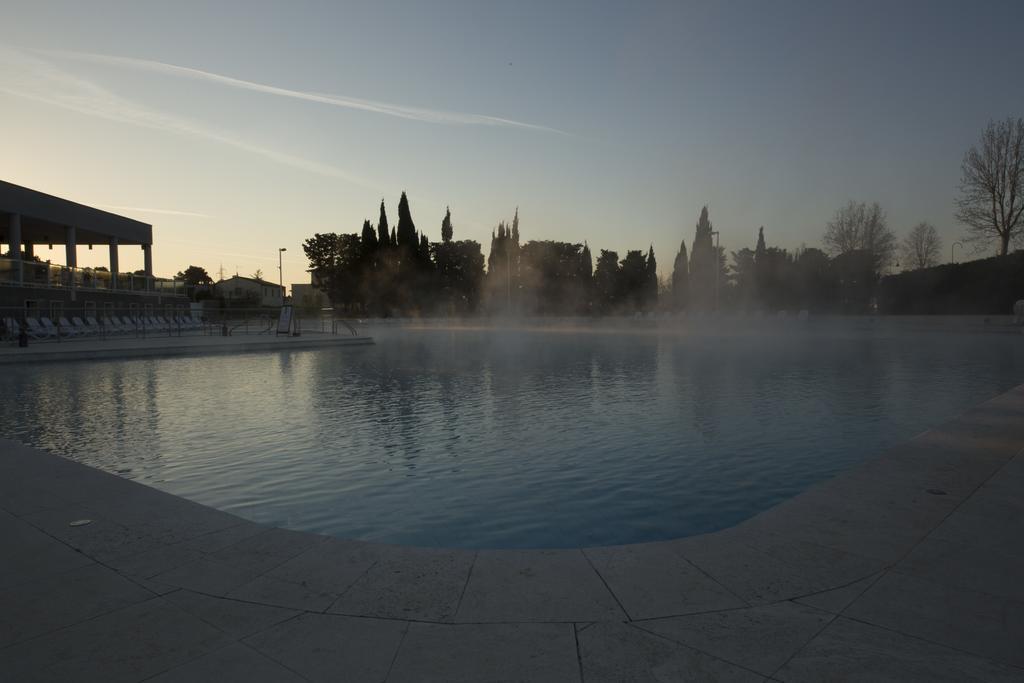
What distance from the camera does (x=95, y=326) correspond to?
2756 centimetres

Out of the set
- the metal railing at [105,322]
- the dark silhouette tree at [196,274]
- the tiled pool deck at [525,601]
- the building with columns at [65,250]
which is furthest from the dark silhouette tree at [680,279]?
the dark silhouette tree at [196,274]

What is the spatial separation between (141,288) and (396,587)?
41054mm

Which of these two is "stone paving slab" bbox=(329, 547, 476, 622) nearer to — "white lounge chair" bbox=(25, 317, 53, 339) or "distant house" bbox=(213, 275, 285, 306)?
"white lounge chair" bbox=(25, 317, 53, 339)

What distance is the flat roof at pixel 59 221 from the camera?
2905 centimetres

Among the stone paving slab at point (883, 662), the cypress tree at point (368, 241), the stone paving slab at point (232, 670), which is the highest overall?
the cypress tree at point (368, 241)

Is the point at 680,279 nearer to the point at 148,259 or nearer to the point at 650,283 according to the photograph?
the point at 650,283

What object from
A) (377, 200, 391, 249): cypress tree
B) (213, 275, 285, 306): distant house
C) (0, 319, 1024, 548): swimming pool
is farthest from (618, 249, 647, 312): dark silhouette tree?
(0, 319, 1024, 548): swimming pool

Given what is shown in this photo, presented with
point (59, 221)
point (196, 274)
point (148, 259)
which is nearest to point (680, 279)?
point (148, 259)

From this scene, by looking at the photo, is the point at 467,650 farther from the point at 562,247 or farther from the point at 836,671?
the point at 562,247

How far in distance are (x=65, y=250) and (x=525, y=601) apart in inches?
1679

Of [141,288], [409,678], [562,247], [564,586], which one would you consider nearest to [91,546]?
[409,678]

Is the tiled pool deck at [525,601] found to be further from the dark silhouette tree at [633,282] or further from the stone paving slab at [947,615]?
the dark silhouette tree at [633,282]

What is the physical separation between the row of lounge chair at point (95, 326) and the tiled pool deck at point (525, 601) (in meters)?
25.3

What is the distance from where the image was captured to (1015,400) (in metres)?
9.30
